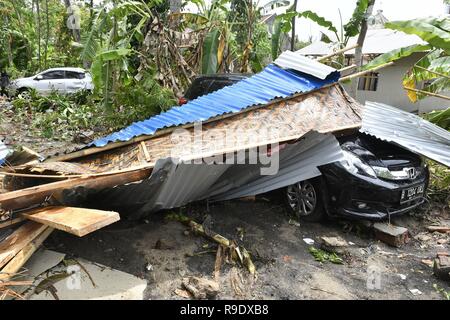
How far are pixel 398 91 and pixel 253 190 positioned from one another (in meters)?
11.6

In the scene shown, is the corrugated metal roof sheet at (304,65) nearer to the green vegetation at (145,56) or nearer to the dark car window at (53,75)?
the green vegetation at (145,56)

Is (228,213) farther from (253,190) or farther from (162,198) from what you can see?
(162,198)

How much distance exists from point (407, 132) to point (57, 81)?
12.6 meters

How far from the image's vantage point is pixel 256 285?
127 inches

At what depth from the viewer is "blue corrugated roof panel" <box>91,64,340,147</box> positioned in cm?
428

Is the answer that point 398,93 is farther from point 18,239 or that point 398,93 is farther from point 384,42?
point 18,239

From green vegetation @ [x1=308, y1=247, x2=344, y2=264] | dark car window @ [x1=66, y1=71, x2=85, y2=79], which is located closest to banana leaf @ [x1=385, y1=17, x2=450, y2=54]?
green vegetation @ [x1=308, y1=247, x2=344, y2=264]

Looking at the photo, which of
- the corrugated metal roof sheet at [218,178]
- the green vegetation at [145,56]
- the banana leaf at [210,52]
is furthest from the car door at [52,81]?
the corrugated metal roof sheet at [218,178]

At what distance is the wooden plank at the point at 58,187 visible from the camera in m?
2.80

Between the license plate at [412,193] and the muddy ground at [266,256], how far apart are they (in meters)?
0.51

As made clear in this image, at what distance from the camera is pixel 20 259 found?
2.72 meters

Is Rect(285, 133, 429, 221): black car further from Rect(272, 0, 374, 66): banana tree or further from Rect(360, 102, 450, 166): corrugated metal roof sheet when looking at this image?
Rect(272, 0, 374, 66): banana tree

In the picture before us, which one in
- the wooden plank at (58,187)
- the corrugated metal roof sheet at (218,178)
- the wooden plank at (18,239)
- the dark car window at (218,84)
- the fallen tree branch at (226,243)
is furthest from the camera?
the dark car window at (218,84)

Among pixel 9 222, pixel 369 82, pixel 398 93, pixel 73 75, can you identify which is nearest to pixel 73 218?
pixel 9 222
